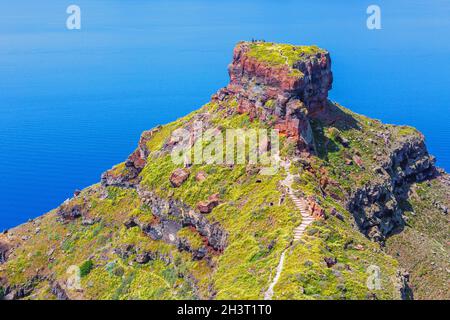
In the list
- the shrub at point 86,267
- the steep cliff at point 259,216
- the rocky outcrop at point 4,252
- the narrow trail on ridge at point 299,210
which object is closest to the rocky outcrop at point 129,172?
the steep cliff at point 259,216

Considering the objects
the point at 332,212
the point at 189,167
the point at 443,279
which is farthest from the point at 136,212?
the point at 443,279

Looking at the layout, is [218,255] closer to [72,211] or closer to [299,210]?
[299,210]

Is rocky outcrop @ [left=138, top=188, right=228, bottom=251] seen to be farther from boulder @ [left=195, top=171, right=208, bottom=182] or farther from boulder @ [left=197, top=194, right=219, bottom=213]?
boulder @ [left=195, top=171, right=208, bottom=182]

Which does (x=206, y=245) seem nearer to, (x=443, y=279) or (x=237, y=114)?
(x=237, y=114)

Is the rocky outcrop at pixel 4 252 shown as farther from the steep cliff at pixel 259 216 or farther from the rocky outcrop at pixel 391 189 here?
the rocky outcrop at pixel 391 189

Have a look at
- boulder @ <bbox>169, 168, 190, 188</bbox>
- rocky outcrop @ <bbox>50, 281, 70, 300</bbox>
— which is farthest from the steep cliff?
boulder @ <bbox>169, 168, 190, 188</bbox>
